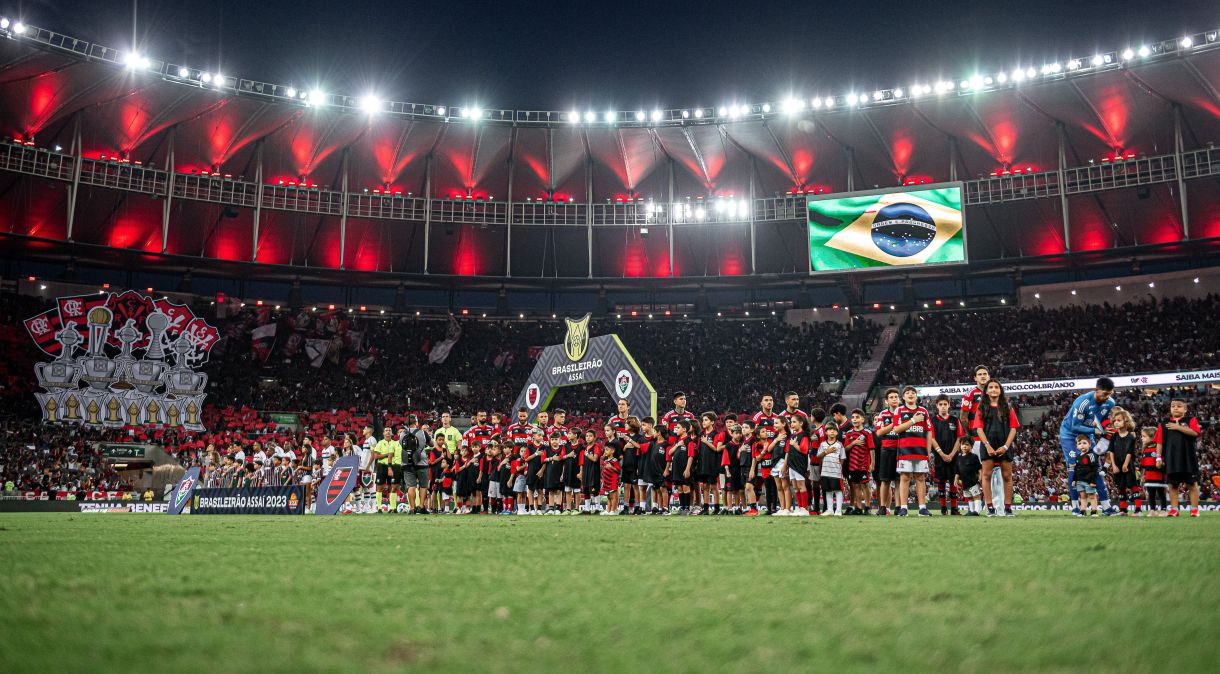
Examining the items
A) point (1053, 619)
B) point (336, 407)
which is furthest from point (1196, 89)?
point (1053, 619)

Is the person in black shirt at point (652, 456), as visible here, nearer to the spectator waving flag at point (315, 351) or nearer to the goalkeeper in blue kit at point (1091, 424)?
the goalkeeper in blue kit at point (1091, 424)

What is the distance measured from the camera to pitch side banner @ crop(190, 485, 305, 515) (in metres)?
17.1

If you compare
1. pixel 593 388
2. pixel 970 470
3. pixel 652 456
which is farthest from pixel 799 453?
pixel 593 388

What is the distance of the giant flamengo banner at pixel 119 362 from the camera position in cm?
3347

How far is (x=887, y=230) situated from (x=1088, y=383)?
31.6 ft

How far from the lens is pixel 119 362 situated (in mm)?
34375

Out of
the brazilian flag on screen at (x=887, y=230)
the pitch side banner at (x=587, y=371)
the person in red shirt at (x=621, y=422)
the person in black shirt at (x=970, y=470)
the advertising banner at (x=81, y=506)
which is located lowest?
the advertising banner at (x=81, y=506)

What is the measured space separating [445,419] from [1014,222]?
33023 mm

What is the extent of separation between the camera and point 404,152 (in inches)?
1672

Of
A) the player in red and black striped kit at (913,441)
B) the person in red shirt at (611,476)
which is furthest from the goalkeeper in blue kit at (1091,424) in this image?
the person in red shirt at (611,476)

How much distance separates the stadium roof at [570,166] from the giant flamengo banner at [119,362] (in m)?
4.79

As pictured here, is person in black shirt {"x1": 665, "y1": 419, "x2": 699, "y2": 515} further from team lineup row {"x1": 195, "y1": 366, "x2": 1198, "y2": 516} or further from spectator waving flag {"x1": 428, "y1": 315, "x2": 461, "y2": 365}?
spectator waving flag {"x1": 428, "y1": 315, "x2": 461, "y2": 365}

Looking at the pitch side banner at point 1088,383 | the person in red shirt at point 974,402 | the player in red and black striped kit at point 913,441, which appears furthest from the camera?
the pitch side banner at point 1088,383

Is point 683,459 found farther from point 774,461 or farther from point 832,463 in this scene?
point 832,463
